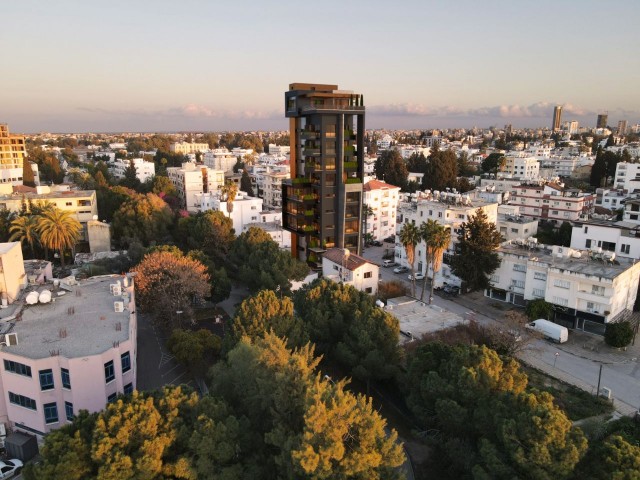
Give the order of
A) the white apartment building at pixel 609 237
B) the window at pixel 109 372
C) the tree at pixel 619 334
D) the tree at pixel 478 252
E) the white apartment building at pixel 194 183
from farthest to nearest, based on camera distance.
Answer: the white apartment building at pixel 194 183 < the white apartment building at pixel 609 237 < the tree at pixel 478 252 < the tree at pixel 619 334 < the window at pixel 109 372

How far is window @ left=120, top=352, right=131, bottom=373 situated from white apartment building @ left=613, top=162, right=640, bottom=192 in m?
97.2

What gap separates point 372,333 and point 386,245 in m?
46.3

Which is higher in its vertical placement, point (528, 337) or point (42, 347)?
point (42, 347)

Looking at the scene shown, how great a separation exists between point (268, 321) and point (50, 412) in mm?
13517

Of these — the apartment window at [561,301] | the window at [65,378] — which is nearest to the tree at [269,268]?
the window at [65,378]

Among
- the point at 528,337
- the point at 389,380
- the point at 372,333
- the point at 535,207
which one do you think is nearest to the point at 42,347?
the point at 372,333

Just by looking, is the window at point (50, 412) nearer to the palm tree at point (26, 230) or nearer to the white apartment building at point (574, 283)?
the palm tree at point (26, 230)

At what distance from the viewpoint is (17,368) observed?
2586cm

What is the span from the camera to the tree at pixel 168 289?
38.4 metres

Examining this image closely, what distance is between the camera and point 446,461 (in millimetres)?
23812

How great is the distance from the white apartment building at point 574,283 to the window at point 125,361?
37407mm

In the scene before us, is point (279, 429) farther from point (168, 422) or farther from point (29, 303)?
point (29, 303)

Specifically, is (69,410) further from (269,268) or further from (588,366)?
(588,366)

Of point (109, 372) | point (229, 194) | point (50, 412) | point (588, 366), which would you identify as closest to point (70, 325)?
point (109, 372)
